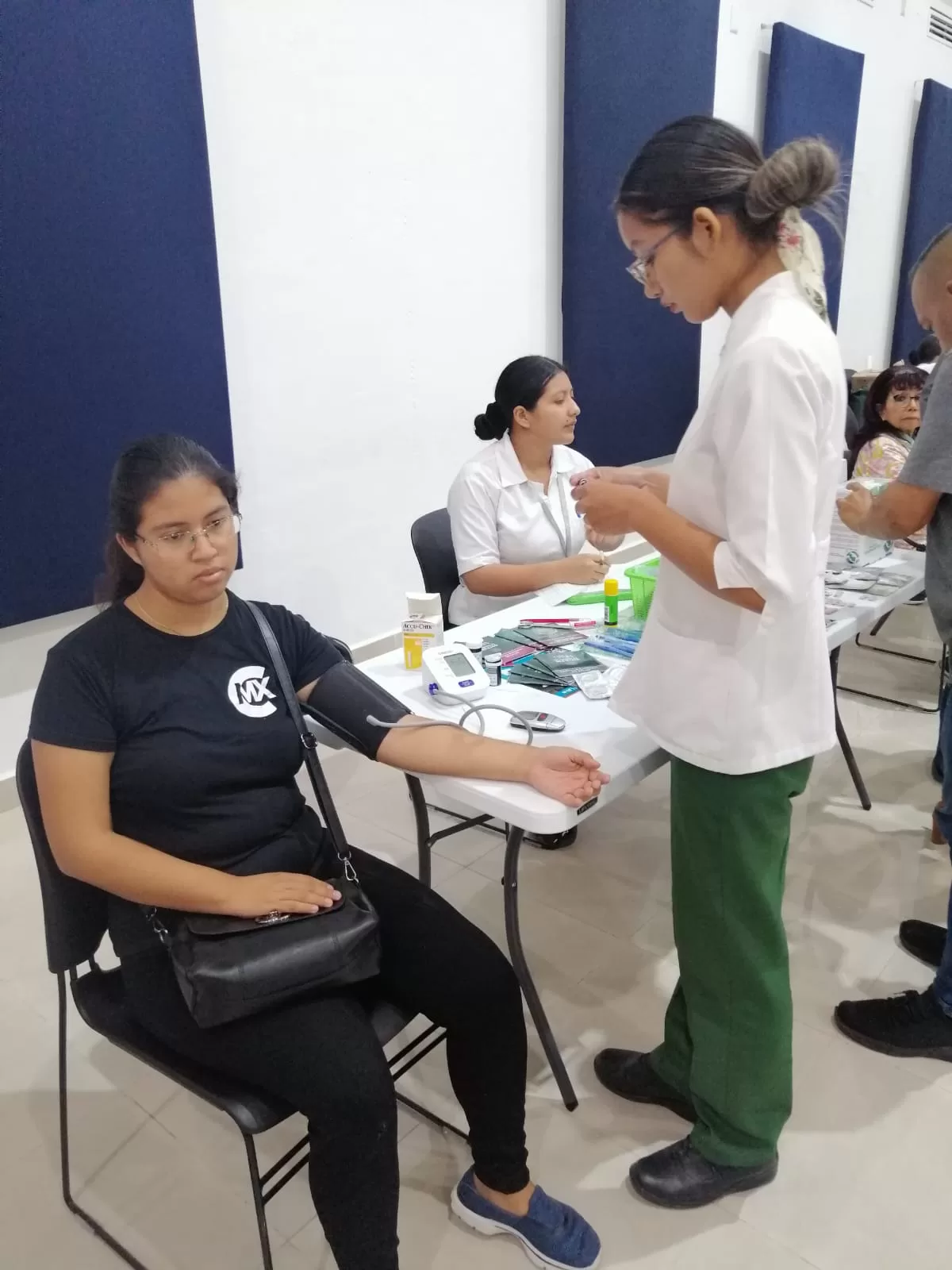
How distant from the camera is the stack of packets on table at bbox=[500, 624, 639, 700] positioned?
164cm

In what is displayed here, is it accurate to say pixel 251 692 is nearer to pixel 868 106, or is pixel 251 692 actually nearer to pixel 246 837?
pixel 246 837

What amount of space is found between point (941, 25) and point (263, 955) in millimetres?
7399

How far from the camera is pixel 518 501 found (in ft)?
7.75

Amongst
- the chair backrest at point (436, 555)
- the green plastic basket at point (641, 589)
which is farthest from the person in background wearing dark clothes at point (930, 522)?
the chair backrest at point (436, 555)

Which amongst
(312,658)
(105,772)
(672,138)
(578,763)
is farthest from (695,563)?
(105,772)

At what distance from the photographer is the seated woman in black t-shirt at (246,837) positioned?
1147mm

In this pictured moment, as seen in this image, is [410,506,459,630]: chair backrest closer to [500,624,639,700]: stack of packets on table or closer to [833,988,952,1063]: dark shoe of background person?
[500,624,639,700]: stack of packets on table

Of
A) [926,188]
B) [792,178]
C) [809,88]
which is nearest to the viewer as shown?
[792,178]

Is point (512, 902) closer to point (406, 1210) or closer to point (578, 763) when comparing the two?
point (578, 763)

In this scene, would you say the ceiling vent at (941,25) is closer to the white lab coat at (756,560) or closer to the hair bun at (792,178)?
the hair bun at (792,178)

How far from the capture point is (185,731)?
1.27m

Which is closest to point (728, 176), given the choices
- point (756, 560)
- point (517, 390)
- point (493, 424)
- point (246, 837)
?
point (756, 560)

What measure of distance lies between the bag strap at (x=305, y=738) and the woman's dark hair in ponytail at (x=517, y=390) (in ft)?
3.63

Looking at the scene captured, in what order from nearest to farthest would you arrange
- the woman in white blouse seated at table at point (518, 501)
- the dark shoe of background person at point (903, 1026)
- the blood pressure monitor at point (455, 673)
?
the blood pressure monitor at point (455, 673)
the dark shoe of background person at point (903, 1026)
the woman in white blouse seated at table at point (518, 501)
